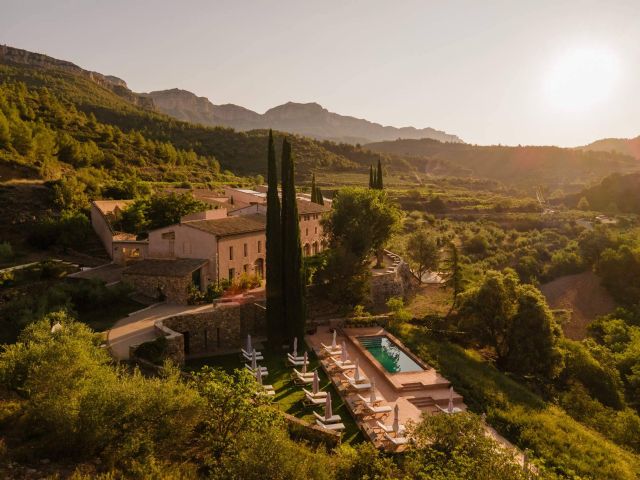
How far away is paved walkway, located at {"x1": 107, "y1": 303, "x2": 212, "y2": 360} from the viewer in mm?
20969

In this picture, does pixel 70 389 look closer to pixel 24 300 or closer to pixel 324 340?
pixel 24 300

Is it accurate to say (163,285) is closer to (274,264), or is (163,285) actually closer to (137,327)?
(137,327)

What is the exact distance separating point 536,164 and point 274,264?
5845 inches

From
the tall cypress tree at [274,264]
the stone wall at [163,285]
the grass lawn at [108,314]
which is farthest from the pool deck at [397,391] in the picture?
the grass lawn at [108,314]

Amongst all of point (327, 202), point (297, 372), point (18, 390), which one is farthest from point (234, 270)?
point (327, 202)

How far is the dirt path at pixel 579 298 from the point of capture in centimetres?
3838

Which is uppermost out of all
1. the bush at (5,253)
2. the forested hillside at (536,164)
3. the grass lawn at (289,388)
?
the forested hillside at (536,164)

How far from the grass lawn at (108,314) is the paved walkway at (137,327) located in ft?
1.63

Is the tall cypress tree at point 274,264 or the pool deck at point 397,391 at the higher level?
the tall cypress tree at point 274,264

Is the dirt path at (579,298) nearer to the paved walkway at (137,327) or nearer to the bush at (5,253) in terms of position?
the paved walkway at (137,327)

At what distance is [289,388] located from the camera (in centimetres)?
2027

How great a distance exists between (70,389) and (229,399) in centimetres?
451

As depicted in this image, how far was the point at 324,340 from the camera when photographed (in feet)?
87.8

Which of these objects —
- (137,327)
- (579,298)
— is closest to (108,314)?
(137,327)
